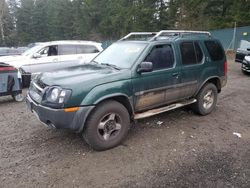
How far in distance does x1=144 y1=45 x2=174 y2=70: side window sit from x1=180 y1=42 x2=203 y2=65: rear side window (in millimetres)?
355

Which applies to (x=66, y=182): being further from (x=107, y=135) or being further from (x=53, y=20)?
(x=53, y=20)

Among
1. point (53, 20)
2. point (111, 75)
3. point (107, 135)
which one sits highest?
point (53, 20)

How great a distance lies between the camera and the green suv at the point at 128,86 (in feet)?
12.7

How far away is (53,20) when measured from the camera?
5072 centimetres

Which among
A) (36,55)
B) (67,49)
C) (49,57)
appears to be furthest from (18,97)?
(67,49)

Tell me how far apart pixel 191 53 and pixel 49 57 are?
6492 mm

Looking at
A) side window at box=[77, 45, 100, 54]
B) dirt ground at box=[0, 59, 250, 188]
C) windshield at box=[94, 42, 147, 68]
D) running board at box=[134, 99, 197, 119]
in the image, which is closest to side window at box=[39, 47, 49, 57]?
side window at box=[77, 45, 100, 54]

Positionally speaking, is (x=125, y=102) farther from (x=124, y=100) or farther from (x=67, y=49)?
(x=67, y=49)

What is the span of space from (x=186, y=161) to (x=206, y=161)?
315 mm

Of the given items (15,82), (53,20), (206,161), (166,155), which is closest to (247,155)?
(206,161)

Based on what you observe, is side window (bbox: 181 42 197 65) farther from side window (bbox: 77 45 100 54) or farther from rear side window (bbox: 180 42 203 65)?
side window (bbox: 77 45 100 54)

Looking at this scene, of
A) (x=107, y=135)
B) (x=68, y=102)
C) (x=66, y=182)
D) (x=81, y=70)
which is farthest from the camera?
(x=81, y=70)

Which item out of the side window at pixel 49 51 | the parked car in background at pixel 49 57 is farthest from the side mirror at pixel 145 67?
the side window at pixel 49 51

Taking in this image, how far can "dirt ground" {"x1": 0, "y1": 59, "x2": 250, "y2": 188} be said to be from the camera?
3.47 m
